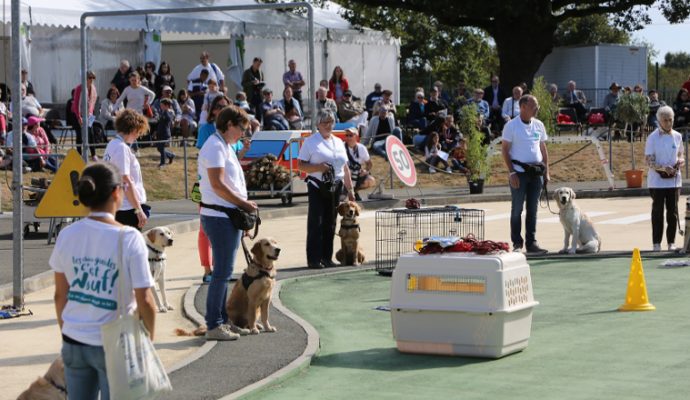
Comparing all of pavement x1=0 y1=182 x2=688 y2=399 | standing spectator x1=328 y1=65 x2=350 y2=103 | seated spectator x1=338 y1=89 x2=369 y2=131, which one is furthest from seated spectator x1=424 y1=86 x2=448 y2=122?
pavement x1=0 y1=182 x2=688 y2=399

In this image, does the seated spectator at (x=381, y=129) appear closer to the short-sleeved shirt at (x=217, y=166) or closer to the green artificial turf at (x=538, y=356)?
the green artificial turf at (x=538, y=356)

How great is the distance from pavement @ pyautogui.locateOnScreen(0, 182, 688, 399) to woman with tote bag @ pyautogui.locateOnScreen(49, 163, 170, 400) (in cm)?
243

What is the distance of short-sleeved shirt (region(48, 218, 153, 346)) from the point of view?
19.8ft

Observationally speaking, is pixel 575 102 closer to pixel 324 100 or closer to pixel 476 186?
pixel 324 100

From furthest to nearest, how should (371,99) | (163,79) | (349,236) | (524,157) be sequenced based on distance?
1. (371,99)
2. (163,79)
3. (524,157)
4. (349,236)

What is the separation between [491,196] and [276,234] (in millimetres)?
8354

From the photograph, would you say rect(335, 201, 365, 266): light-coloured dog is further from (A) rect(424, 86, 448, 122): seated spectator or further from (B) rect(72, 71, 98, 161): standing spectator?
(A) rect(424, 86, 448, 122): seated spectator

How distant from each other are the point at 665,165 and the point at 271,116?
49.3 feet

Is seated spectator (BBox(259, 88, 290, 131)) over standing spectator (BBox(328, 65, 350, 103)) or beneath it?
beneath

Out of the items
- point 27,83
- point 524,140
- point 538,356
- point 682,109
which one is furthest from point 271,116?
point 538,356

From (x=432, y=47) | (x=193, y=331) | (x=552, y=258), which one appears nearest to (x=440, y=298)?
(x=193, y=331)

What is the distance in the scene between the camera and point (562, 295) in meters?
13.2

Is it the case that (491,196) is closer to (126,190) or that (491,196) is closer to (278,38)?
(278,38)

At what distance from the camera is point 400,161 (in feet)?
66.4
